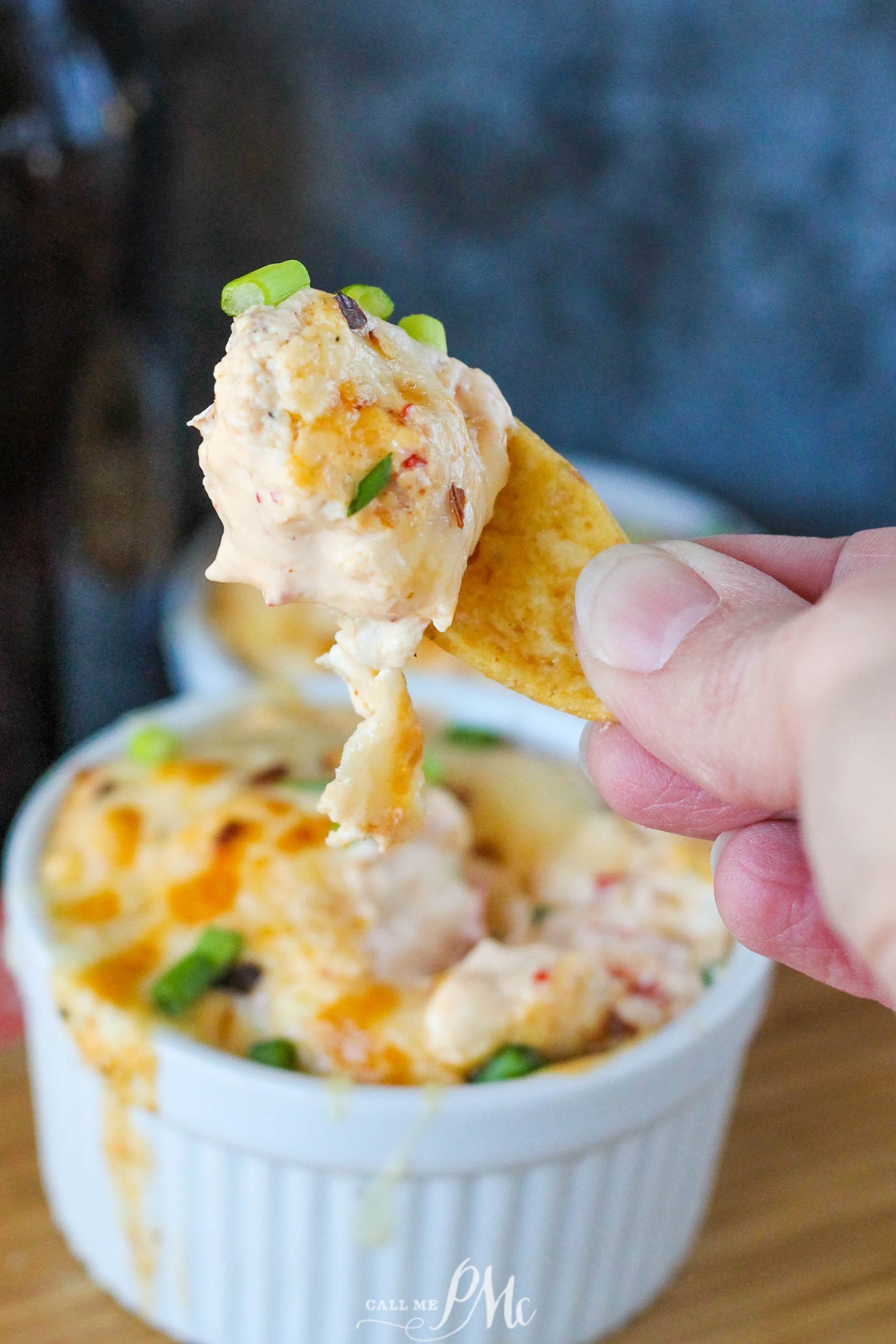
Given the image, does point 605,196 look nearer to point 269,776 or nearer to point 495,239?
point 495,239

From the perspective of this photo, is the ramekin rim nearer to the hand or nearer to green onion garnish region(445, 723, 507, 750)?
the hand

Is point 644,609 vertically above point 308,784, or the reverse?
point 644,609

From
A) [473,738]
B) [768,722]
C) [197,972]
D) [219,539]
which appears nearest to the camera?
[768,722]

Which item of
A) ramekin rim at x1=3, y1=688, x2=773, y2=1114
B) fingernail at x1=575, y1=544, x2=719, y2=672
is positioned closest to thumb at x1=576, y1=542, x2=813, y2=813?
fingernail at x1=575, y1=544, x2=719, y2=672

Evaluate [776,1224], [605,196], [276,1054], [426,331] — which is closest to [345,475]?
[426,331]

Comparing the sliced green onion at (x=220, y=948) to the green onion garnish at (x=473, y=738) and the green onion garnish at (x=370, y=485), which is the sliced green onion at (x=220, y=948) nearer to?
the green onion garnish at (x=473, y=738)

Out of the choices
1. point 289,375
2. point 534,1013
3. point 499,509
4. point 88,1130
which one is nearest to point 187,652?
point 88,1130
